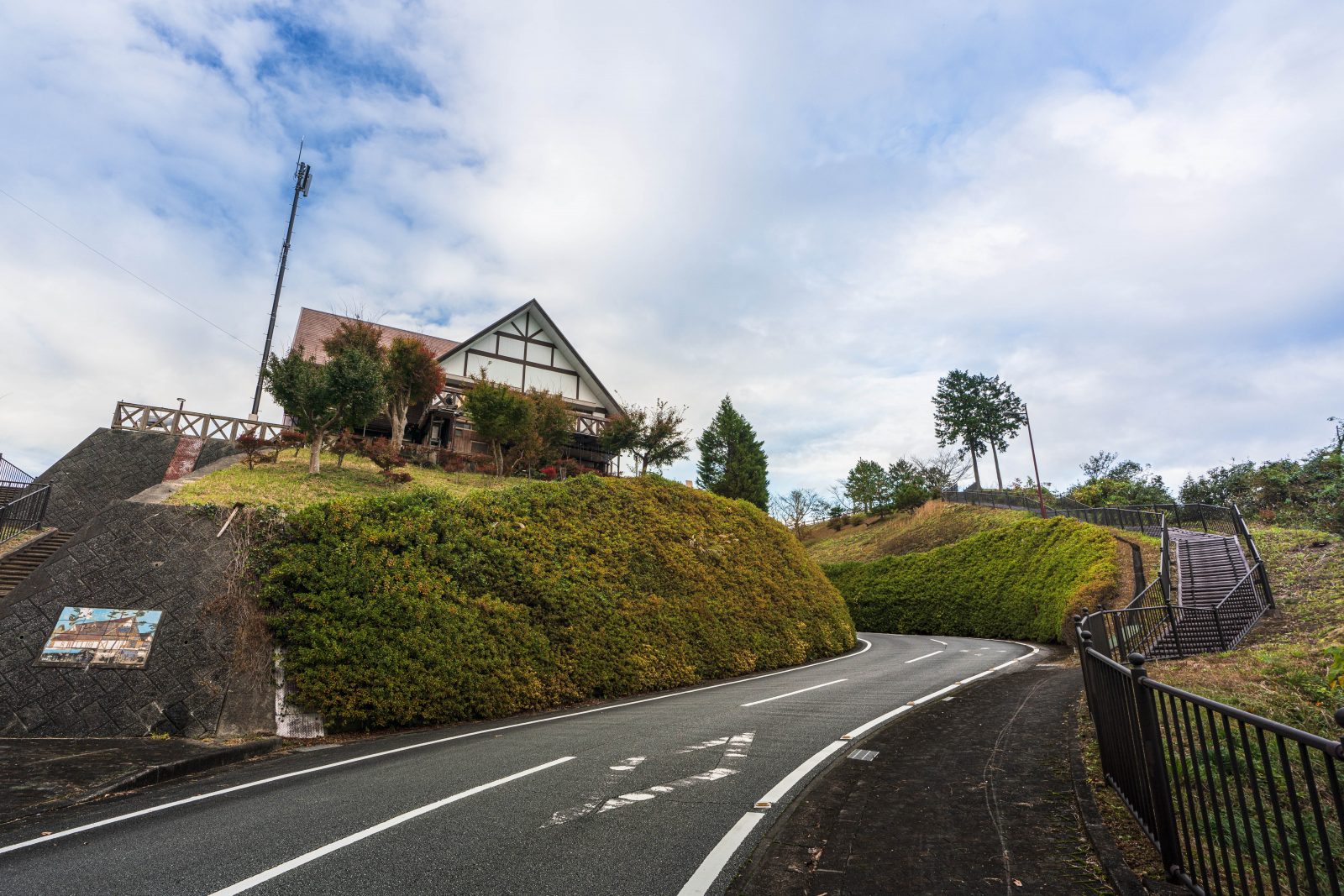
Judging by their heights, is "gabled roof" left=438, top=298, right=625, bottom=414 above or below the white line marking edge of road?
above

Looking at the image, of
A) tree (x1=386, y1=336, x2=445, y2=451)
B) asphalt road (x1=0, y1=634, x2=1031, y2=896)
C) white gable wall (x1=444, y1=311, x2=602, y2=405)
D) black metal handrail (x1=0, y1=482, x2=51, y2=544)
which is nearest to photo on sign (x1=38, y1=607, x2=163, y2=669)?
asphalt road (x1=0, y1=634, x2=1031, y2=896)

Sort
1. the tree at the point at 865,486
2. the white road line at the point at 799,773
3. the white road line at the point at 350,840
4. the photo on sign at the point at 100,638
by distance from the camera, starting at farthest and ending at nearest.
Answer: the tree at the point at 865,486 → the photo on sign at the point at 100,638 → the white road line at the point at 799,773 → the white road line at the point at 350,840

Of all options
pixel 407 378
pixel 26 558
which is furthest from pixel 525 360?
pixel 26 558

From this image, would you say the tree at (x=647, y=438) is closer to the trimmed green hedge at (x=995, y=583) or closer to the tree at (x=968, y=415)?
the trimmed green hedge at (x=995, y=583)

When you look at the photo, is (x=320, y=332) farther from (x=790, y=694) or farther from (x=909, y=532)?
(x=909, y=532)

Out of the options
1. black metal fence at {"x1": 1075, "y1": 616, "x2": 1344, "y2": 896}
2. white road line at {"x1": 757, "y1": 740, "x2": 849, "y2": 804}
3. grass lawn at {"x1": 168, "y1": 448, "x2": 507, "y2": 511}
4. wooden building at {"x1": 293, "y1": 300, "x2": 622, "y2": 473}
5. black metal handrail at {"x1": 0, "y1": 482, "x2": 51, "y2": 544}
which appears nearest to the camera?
black metal fence at {"x1": 1075, "y1": 616, "x2": 1344, "y2": 896}

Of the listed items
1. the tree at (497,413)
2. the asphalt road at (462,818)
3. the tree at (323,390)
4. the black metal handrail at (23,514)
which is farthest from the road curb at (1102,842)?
the tree at (497,413)

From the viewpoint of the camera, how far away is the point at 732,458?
1951 inches

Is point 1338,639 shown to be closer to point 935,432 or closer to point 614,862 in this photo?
point 614,862

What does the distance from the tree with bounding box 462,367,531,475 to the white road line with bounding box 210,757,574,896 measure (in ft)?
67.2

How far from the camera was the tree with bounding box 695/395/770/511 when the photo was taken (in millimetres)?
47656

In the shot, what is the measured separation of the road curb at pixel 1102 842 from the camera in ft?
11.1

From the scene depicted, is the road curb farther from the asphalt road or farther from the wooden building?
the wooden building

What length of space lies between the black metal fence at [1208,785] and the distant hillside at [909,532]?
32.9 metres
